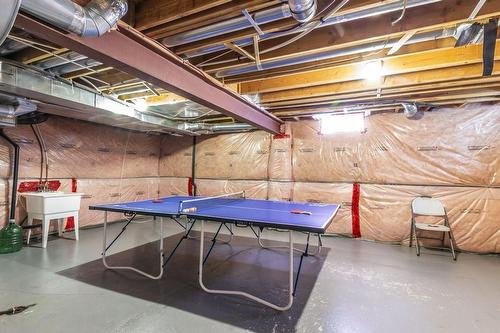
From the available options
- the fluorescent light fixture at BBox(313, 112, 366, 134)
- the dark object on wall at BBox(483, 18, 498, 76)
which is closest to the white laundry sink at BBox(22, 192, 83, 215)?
the fluorescent light fixture at BBox(313, 112, 366, 134)

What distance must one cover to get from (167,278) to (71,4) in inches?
102

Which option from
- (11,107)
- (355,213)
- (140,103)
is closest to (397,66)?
(355,213)

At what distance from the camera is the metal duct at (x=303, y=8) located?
1515 millimetres

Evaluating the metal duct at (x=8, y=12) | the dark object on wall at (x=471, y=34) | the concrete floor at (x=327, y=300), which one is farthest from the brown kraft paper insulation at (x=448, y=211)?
the metal duct at (x=8, y=12)

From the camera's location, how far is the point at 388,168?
4.55m

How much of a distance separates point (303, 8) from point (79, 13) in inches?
52.4

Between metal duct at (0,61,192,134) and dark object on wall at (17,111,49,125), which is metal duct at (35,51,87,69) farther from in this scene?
dark object on wall at (17,111,49,125)

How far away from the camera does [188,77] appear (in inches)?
104

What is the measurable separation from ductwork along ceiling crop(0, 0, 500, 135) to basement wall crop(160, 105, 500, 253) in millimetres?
1090

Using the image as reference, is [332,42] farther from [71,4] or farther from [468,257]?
[468,257]

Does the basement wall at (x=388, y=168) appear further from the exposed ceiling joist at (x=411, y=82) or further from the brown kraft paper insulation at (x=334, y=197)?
the exposed ceiling joist at (x=411, y=82)

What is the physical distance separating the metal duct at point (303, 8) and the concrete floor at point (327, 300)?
2.24 metres

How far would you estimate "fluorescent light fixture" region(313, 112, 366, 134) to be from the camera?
4820 millimetres

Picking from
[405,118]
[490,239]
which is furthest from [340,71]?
[490,239]
